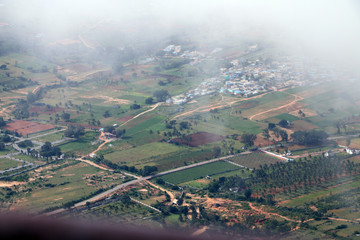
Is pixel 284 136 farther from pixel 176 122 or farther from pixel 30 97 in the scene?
pixel 30 97

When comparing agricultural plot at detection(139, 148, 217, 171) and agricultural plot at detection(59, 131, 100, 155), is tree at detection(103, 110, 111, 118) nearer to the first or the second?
agricultural plot at detection(59, 131, 100, 155)

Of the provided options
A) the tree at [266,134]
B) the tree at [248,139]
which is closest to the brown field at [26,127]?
the tree at [248,139]

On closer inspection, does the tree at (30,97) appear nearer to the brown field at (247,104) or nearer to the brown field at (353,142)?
the brown field at (247,104)

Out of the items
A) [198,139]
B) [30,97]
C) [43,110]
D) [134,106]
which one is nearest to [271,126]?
[198,139]

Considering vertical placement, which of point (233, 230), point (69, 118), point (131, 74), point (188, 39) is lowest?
point (233, 230)

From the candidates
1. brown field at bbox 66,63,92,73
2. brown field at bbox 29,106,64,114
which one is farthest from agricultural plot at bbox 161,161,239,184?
brown field at bbox 66,63,92,73

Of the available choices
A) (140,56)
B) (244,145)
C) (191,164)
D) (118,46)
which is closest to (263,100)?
(244,145)

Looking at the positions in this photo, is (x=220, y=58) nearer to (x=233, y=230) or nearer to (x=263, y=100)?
(x=263, y=100)
